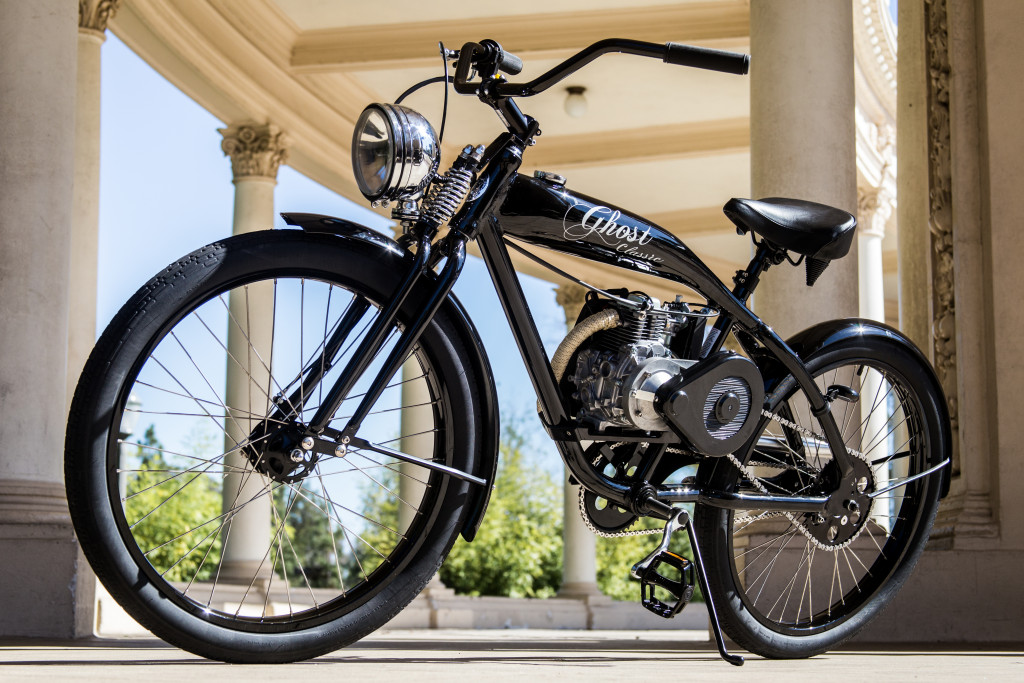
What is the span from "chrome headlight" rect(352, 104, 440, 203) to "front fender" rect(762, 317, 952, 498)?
178cm

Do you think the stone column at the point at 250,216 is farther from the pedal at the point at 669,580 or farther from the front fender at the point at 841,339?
the pedal at the point at 669,580

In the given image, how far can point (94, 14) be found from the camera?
435 inches

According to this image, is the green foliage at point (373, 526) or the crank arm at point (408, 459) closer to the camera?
the crank arm at point (408, 459)

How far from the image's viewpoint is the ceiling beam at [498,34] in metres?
14.4

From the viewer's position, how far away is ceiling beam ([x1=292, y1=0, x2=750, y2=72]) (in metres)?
14.4

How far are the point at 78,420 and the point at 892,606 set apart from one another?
4628 mm

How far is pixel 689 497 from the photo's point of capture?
419cm

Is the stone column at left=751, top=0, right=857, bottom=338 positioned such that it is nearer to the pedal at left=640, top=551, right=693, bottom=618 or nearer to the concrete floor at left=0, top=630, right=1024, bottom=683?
the concrete floor at left=0, top=630, right=1024, bottom=683

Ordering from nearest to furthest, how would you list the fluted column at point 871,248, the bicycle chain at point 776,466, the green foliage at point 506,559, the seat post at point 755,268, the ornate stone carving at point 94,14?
the bicycle chain at point 776,466 < the seat post at point 755,268 < the ornate stone carving at point 94,14 < the fluted column at point 871,248 < the green foliage at point 506,559

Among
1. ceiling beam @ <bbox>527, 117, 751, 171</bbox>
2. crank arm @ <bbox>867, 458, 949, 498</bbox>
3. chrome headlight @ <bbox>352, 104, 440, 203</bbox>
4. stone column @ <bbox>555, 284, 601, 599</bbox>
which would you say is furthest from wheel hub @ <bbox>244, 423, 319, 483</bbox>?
stone column @ <bbox>555, 284, 601, 599</bbox>

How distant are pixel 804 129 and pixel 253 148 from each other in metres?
9.79

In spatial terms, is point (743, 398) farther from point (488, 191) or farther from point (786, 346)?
point (488, 191)

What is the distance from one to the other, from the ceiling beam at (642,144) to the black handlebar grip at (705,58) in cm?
1462

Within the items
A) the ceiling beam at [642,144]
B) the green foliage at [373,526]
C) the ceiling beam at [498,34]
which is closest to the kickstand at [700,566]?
the ceiling beam at [498,34]
